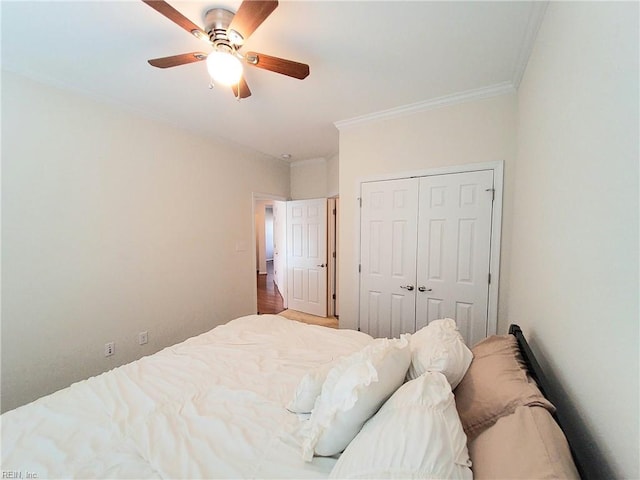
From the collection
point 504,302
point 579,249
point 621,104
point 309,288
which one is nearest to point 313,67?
point 621,104

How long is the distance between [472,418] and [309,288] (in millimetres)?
3327

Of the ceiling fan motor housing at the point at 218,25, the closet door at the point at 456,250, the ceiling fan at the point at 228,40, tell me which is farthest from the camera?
the closet door at the point at 456,250

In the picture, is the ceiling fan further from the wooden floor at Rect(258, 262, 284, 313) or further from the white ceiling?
the wooden floor at Rect(258, 262, 284, 313)

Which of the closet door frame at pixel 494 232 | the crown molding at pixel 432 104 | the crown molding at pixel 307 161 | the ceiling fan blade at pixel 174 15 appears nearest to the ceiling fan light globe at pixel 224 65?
the ceiling fan blade at pixel 174 15

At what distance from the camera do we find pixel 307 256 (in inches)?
163

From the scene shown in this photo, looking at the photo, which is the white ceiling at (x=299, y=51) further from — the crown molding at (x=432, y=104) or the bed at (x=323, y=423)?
the bed at (x=323, y=423)

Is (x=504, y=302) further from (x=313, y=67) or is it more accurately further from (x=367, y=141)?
(x=313, y=67)

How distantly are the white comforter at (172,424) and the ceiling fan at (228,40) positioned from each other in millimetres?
1736

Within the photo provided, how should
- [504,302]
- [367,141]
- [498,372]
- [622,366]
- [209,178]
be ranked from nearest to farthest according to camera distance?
[622,366], [498,372], [504,302], [367,141], [209,178]

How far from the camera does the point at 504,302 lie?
2141 millimetres

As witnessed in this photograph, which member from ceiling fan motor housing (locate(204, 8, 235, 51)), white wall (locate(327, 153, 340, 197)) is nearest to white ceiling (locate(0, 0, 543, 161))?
ceiling fan motor housing (locate(204, 8, 235, 51))

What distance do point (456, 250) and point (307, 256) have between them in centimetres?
237

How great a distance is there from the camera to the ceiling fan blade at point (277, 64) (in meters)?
1.45

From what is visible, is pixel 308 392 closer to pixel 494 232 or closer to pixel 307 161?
pixel 494 232
